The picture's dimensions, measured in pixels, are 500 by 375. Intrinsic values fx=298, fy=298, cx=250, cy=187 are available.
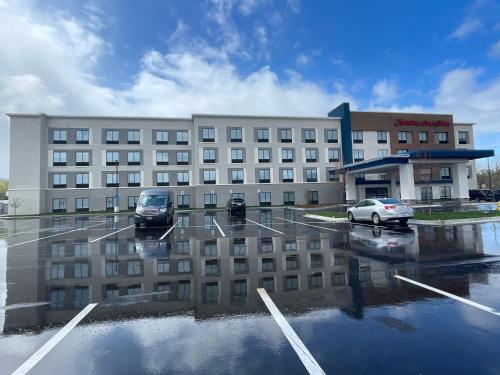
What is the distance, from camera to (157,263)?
8734 millimetres

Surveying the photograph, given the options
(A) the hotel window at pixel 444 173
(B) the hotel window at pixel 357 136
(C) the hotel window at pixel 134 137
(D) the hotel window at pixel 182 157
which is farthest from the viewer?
(A) the hotel window at pixel 444 173

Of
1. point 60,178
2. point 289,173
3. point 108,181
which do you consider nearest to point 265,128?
point 289,173

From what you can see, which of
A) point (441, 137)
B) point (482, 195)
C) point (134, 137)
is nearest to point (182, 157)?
point (134, 137)

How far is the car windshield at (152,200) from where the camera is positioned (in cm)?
1923

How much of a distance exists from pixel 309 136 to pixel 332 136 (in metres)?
4.13

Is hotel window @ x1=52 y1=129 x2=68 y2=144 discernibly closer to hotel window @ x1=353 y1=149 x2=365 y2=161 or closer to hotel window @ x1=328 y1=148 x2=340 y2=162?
hotel window @ x1=328 y1=148 x2=340 y2=162

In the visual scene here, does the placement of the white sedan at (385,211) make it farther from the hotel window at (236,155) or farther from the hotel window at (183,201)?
the hotel window at (183,201)

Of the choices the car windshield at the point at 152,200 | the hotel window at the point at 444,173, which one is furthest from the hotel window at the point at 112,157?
the hotel window at the point at 444,173

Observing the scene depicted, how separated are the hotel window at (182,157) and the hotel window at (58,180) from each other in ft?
57.0

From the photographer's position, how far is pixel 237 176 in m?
48.5

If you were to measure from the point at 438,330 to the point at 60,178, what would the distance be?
52.2 meters

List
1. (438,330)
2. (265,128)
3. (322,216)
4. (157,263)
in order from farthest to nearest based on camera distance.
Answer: (265,128), (322,216), (157,263), (438,330)

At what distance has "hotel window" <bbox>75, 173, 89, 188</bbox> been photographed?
45.7m

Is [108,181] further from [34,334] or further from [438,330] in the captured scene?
[438,330]
